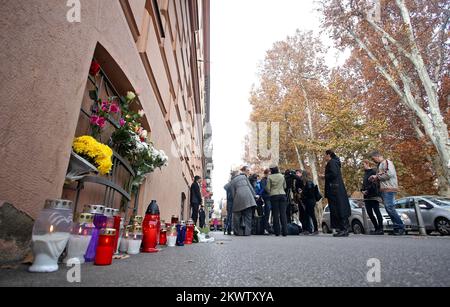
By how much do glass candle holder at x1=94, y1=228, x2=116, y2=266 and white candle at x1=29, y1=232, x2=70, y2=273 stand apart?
344 millimetres

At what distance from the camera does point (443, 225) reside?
10062 millimetres

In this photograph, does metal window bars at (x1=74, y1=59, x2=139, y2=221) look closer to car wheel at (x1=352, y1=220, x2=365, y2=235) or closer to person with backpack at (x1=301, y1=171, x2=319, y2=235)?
person with backpack at (x1=301, y1=171, x2=319, y2=235)

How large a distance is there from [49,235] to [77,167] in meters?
0.99

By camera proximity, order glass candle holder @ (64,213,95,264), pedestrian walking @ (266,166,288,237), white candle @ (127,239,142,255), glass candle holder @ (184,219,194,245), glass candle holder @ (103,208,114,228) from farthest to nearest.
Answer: pedestrian walking @ (266,166,288,237) < glass candle holder @ (184,219,194,245) < white candle @ (127,239,142,255) < glass candle holder @ (103,208,114,228) < glass candle holder @ (64,213,95,264)

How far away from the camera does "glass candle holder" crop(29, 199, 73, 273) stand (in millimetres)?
1583

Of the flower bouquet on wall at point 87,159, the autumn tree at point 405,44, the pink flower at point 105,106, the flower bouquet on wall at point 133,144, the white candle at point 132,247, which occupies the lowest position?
the white candle at point 132,247

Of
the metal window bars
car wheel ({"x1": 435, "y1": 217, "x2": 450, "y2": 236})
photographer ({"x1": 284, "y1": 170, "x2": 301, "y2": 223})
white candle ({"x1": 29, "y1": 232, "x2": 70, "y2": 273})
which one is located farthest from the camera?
car wheel ({"x1": 435, "y1": 217, "x2": 450, "y2": 236})

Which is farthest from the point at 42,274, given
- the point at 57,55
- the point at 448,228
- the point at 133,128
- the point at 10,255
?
the point at 448,228

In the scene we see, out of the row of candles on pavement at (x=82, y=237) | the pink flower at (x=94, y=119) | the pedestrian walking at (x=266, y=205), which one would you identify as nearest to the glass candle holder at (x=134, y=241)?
the row of candles on pavement at (x=82, y=237)

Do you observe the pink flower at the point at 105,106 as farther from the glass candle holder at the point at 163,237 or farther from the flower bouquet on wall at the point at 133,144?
the glass candle holder at the point at 163,237

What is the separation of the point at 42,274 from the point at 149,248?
149cm

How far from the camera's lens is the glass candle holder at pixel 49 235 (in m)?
1.58

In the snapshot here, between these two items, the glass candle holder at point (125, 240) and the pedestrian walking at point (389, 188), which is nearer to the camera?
the glass candle holder at point (125, 240)

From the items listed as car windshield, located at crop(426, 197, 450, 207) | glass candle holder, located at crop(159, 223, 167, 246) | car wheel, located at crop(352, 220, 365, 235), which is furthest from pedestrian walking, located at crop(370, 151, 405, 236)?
car windshield, located at crop(426, 197, 450, 207)
